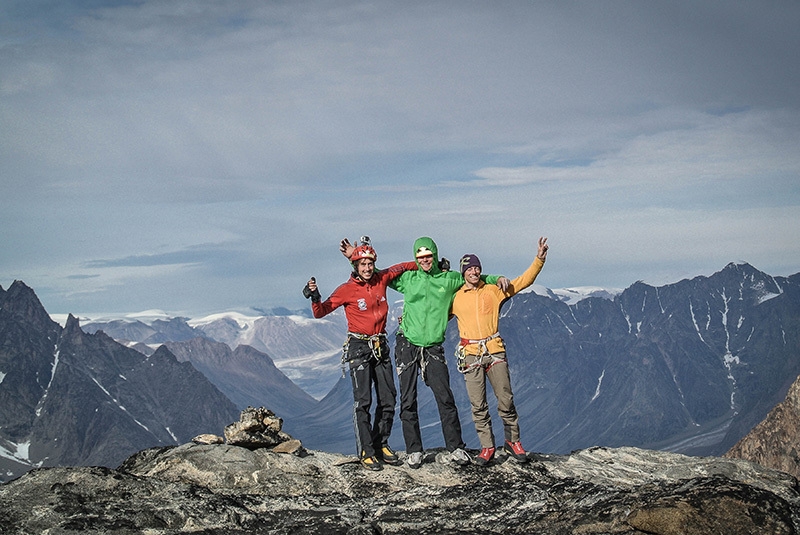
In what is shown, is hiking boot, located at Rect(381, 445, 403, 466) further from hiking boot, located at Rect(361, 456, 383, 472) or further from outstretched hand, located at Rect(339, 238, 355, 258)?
outstretched hand, located at Rect(339, 238, 355, 258)

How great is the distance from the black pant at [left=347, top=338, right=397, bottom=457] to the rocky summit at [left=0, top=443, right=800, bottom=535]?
3.24 feet

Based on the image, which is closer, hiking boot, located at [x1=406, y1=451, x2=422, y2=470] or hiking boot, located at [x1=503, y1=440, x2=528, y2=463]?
hiking boot, located at [x1=406, y1=451, x2=422, y2=470]

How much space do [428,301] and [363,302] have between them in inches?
69.2

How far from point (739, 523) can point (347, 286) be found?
1142 centimetres

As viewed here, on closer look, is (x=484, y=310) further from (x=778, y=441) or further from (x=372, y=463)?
(x=778, y=441)

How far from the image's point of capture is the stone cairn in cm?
1928

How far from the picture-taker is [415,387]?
2008 cm

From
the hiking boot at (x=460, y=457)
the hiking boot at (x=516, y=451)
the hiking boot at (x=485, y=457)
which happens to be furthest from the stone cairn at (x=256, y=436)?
the hiking boot at (x=516, y=451)

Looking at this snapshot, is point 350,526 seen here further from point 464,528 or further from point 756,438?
point 756,438

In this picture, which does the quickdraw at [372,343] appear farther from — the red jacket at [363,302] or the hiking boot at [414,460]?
the hiking boot at [414,460]

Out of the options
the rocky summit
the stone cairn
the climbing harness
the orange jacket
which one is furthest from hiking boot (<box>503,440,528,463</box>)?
the stone cairn

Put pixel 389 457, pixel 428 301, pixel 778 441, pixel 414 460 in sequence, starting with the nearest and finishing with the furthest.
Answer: pixel 414 460 < pixel 389 457 < pixel 428 301 < pixel 778 441

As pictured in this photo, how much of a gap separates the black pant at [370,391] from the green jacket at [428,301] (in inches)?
40.2

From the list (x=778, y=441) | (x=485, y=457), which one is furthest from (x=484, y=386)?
(x=778, y=441)
